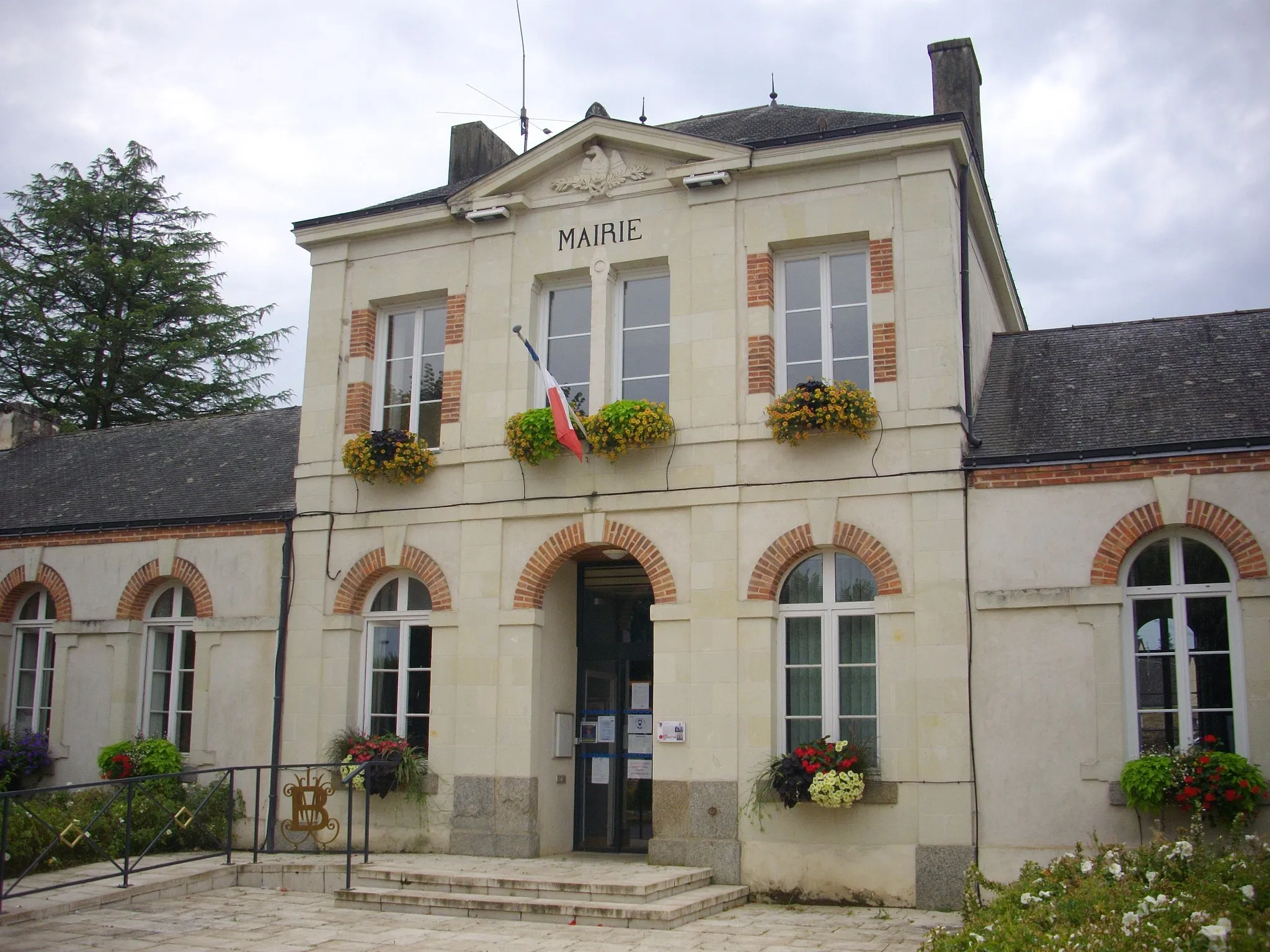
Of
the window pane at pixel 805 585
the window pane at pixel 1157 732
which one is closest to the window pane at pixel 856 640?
the window pane at pixel 805 585

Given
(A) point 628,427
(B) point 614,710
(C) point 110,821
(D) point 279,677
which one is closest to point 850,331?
(A) point 628,427

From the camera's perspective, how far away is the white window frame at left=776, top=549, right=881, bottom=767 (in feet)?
36.5

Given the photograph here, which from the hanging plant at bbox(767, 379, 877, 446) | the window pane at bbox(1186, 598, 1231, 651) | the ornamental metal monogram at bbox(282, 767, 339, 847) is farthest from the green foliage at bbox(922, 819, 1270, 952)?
the ornamental metal monogram at bbox(282, 767, 339, 847)

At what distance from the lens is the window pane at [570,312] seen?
42.6ft

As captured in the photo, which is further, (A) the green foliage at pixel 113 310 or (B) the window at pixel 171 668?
(A) the green foliage at pixel 113 310

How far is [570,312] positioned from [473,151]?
4034 mm

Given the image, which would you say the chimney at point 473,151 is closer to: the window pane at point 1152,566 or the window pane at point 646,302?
the window pane at point 646,302

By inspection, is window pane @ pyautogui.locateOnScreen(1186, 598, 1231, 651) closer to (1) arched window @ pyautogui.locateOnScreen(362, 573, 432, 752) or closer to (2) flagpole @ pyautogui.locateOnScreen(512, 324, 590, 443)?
(2) flagpole @ pyautogui.locateOnScreen(512, 324, 590, 443)

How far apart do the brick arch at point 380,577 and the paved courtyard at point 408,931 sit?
3254 millimetres

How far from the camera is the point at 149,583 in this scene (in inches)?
568

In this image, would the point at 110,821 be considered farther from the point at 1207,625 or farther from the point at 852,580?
the point at 1207,625

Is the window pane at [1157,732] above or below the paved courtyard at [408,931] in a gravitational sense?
above

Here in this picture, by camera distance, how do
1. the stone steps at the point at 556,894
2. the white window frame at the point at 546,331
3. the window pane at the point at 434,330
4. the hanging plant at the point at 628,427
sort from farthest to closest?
1. the window pane at the point at 434,330
2. the white window frame at the point at 546,331
3. the hanging plant at the point at 628,427
4. the stone steps at the point at 556,894

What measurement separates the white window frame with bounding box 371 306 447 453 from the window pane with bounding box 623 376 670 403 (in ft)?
7.07
